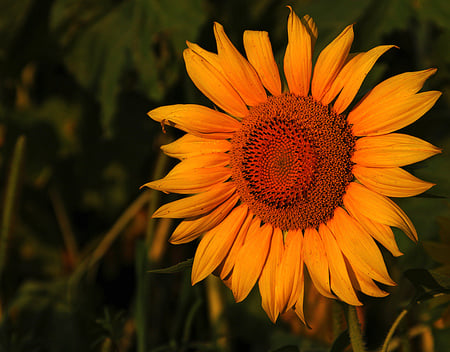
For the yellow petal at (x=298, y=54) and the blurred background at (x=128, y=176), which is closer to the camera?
the yellow petal at (x=298, y=54)

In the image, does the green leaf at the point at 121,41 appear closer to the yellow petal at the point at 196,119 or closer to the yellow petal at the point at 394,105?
the yellow petal at the point at 196,119

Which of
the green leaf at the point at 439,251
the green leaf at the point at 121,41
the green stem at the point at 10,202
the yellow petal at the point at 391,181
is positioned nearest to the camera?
the yellow petal at the point at 391,181

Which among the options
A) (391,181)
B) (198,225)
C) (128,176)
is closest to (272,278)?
(198,225)

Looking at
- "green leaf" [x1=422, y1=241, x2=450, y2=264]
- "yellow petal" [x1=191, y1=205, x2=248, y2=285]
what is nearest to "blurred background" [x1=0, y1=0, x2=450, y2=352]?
"green leaf" [x1=422, y1=241, x2=450, y2=264]

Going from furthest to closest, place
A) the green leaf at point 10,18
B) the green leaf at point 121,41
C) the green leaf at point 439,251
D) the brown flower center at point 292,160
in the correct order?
1. the green leaf at point 10,18
2. the green leaf at point 121,41
3. the green leaf at point 439,251
4. the brown flower center at point 292,160

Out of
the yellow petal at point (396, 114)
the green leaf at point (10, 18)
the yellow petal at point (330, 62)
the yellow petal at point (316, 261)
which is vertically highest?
the green leaf at point (10, 18)

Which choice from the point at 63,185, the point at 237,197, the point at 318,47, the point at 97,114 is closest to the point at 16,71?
the point at 97,114

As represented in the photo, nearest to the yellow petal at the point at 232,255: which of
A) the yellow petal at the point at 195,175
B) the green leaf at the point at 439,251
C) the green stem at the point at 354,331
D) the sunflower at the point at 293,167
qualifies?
the sunflower at the point at 293,167
